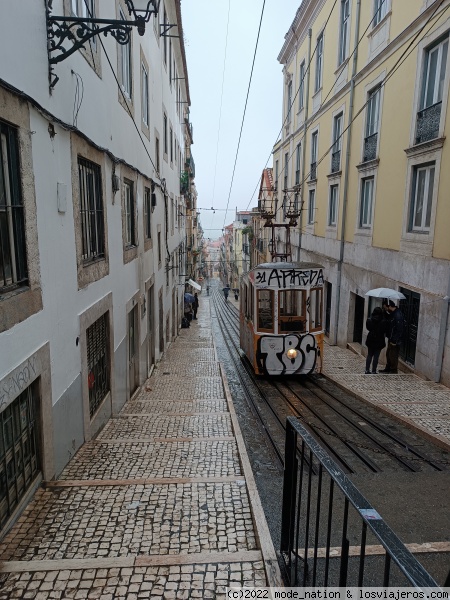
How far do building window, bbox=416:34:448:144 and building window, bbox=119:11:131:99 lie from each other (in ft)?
22.7

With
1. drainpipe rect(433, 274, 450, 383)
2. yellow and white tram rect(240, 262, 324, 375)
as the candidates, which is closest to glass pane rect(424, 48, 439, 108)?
drainpipe rect(433, 274, 450, 383)

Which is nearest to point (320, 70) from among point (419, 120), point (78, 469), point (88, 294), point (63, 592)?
point (419, 120)

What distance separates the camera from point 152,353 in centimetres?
1240

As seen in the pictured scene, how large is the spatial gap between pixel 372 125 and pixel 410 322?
675cm

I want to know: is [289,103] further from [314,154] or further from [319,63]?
[314,154]

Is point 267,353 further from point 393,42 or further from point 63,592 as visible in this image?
point 393,42

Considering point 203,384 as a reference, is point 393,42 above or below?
above

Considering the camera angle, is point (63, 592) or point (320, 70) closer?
point (63, 592)

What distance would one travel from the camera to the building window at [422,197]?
974cm

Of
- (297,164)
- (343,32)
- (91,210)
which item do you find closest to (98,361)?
(91,210)

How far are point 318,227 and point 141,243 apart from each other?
35.7 feet

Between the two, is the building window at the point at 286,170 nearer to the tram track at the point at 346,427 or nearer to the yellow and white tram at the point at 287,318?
the yellow and white tram at the point at 287,318

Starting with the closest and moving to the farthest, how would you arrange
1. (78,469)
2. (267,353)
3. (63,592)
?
1. (63,592)
2. (78,469)
3. (267,353)

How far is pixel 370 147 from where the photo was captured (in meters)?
12.9
